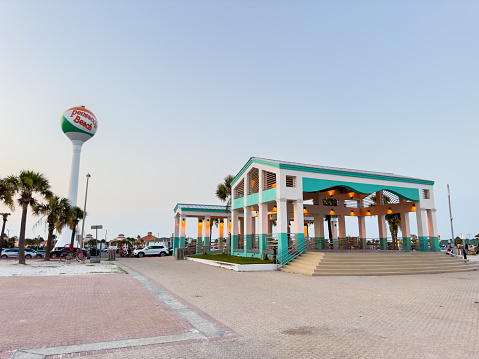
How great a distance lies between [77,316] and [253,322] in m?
3.98

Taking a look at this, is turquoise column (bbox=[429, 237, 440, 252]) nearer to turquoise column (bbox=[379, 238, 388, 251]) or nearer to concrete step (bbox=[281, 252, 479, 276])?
concrete step (bbox=[281, 252, 479, 276])

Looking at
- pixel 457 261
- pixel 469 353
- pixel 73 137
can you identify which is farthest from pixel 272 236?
pixel 73 137

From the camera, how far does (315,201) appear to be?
88.6 ft

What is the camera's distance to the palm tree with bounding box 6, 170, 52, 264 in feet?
70.4

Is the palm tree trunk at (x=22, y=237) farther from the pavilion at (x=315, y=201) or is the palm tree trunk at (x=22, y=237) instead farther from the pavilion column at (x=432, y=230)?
the pavilion column at (x=432, y=230)

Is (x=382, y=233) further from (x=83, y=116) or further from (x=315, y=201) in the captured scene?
(x=83, y=116)

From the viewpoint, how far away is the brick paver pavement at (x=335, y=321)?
4961 millimetres

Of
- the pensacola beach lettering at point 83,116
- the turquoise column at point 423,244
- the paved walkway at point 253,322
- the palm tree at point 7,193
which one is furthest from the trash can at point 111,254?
the pensacola beach lettering at point 83,116

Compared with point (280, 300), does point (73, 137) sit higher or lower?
higher

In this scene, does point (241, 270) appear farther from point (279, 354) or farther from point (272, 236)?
point (279, 354)

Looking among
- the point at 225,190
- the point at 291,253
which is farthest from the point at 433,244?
the point at 225,190

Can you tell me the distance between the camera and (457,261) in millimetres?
19812

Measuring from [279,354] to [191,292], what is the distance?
245 inches

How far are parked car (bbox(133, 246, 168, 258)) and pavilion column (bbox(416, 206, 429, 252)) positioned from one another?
28.5 meters
